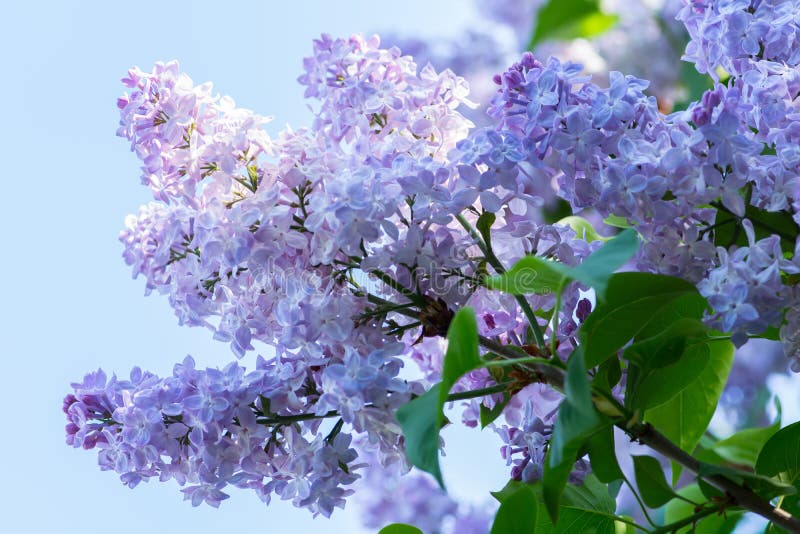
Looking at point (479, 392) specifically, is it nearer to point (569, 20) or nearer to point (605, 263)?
point (605, 263)

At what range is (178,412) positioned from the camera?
21.2 inches

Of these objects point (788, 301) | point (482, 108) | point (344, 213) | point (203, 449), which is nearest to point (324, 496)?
point (203, 449)

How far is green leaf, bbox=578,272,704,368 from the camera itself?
0.50 m

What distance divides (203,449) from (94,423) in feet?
0.29

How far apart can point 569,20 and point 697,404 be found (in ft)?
3.32

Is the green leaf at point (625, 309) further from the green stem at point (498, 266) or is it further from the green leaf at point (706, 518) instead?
the green leaf at point (706, 518)

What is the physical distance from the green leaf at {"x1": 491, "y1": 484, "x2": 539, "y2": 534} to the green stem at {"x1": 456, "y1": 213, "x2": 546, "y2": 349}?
83 millimetres

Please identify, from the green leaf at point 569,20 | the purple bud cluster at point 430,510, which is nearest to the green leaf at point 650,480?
the purple bud cluster at point 430,510

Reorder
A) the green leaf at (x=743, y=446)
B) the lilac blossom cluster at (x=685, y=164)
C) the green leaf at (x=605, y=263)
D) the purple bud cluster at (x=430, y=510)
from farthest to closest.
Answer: the purple bud cluster at (x=430, y=510), the green leaf at (x=743, y=446), the lilac blossom cluster at (x=685, y=164), the green leaf at (x=605, y=263)

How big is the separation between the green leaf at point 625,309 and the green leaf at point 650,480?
84 millimetres

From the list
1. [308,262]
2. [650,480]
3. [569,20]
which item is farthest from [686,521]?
[569,20]

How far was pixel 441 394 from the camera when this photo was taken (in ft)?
1.39

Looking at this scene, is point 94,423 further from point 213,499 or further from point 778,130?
point 778,130

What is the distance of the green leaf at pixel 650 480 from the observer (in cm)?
57
